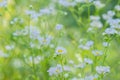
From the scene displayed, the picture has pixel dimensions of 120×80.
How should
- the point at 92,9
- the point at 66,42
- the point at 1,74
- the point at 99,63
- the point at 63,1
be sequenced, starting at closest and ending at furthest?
the point at 99,63 → the point at 63,1 → the point at 1,74 → the point at 66,42 → the point at 92,9

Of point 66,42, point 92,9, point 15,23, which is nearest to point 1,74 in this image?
point 66,42

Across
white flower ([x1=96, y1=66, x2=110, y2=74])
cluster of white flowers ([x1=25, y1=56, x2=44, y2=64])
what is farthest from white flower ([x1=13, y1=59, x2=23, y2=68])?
white flower ([x1=96, y1=66, x2=110, y2=74])

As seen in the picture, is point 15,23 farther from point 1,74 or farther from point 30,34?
point 1,74

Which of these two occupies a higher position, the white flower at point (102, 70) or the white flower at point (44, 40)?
the white flower at point (44, 40)

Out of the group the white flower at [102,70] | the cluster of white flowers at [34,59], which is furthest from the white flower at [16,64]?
the white flower at [102,70]

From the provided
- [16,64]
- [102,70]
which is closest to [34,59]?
[102,70]

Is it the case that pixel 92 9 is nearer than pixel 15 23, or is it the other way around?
pixel 15 23

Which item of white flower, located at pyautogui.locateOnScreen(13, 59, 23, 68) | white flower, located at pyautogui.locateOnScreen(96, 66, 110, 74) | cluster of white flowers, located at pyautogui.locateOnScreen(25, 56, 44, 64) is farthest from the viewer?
white flower, located at pyautogui.locateOnScreen(13, 59, 23, 68)

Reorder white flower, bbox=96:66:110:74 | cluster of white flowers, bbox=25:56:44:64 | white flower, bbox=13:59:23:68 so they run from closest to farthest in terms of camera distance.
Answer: white flower, bbox=96:66:110:74 → cluster of white flowers, bbox=25:56:44:64 → white flower, bbox=13:59:23:68

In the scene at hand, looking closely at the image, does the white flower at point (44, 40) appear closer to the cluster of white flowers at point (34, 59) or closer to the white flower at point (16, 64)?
the cluster of white flowers at point (34, 59)

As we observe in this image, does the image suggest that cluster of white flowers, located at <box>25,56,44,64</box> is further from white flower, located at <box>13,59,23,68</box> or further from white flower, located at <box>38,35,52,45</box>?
white flower, located at <box>13,59,23,68</box>

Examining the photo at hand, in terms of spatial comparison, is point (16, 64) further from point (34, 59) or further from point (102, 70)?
point (102, 70)
